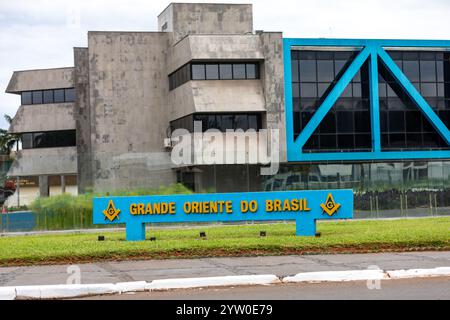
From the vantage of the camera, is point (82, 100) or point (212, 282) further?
point (82, 100)

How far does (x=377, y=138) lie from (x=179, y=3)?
15.9m

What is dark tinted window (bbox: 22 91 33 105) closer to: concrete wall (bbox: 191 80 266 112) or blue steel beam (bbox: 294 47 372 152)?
concrete wall (bbox: 191 80 266 112)

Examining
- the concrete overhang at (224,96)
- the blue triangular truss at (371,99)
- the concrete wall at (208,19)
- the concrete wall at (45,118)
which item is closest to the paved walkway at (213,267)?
the concrete overhang at (224,96)

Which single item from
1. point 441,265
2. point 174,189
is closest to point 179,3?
point 174,189

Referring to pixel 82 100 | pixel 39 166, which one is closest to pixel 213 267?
pixel 39 166

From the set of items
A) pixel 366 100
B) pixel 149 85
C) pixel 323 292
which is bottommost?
pixel 323 292

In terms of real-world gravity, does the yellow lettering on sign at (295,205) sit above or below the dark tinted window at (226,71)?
below

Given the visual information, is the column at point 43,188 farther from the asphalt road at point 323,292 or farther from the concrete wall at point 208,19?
the asphalt road at point 323,292

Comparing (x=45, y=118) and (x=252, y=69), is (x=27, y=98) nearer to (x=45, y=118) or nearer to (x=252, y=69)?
(x=45, y=118)

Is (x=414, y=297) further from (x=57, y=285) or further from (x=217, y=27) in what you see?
(x=217, y=27)

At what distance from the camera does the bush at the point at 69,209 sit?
3097cm

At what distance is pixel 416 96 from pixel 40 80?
1128 inches

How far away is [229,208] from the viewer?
1902 cm

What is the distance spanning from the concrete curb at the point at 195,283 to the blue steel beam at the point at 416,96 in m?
38.0
